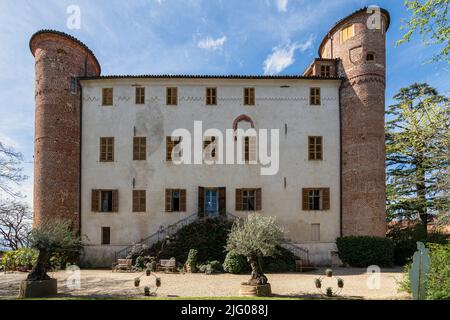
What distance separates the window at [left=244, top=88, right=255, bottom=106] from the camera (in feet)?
62.4

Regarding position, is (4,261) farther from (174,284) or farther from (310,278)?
(310,278)

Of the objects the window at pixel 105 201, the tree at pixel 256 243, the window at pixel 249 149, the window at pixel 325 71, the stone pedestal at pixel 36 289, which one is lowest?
the stone pedestal at pixel 36 289

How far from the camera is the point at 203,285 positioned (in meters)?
12.5

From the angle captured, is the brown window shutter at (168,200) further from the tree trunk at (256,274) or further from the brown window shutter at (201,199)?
the tree trunk at (256,274)

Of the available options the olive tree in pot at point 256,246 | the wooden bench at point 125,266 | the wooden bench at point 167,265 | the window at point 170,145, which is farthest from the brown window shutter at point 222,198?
the olive tree in pot at point 256,246

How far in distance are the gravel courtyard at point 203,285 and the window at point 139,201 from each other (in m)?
3.94

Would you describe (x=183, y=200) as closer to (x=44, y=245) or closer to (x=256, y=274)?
(x=44, y=245)

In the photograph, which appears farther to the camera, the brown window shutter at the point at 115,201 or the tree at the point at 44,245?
the brown window shutter at the point at 115,201

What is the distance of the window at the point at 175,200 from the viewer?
18234 mm

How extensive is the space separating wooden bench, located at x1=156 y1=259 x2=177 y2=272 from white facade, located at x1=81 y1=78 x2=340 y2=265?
2949 millimetres

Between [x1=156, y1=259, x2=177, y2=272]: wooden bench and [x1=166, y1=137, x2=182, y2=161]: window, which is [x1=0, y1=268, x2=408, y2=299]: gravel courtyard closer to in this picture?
[x1=156, y1=259, x2=177, y2=272]: wooden bench

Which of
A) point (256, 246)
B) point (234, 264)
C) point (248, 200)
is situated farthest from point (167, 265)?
point (256, 246)

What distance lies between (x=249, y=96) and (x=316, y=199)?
7922mm

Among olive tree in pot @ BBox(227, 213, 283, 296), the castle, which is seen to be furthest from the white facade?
olive tree in pot @ BBox(227, 213, 283, 296)
